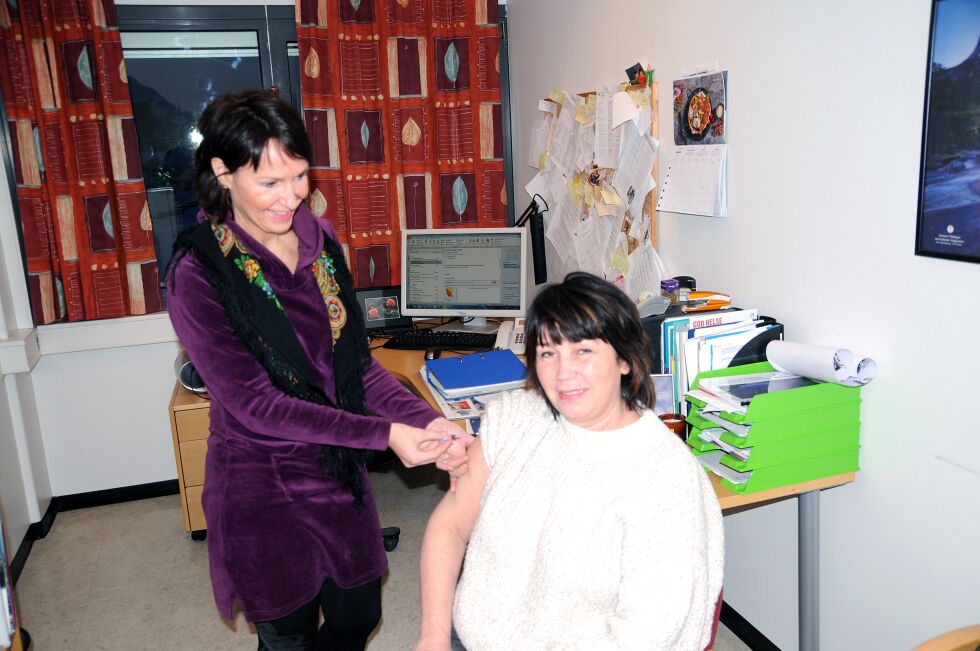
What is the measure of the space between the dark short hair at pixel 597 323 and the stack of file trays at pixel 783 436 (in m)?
0.35

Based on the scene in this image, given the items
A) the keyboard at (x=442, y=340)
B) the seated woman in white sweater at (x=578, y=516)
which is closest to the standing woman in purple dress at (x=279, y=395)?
the seated woman in white sweater at (x=578, y=516)

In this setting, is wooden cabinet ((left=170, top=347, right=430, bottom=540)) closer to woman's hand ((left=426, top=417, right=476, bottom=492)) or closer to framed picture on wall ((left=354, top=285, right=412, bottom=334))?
framed picture on wall ((left=354, top=285, right=412, bottom=334))

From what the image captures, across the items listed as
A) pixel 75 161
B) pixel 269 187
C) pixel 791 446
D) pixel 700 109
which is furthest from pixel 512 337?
pixel 75 161

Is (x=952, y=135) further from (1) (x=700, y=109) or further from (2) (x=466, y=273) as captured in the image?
(2) (x=466, y=273)

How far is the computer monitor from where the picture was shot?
303 centimetres

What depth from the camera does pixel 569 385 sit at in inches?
52.1

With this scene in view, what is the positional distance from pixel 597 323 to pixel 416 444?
0.51m

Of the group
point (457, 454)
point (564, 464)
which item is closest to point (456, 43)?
point (457, 454)

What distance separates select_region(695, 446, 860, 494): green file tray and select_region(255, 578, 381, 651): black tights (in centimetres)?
84

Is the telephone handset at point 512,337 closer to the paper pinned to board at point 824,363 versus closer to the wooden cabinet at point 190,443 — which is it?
the paper pinned to board at point 824,363

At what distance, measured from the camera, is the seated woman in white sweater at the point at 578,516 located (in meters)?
1.19

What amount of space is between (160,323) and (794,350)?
273cm

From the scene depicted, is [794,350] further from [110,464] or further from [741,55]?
[110,464]

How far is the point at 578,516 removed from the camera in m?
1.28
